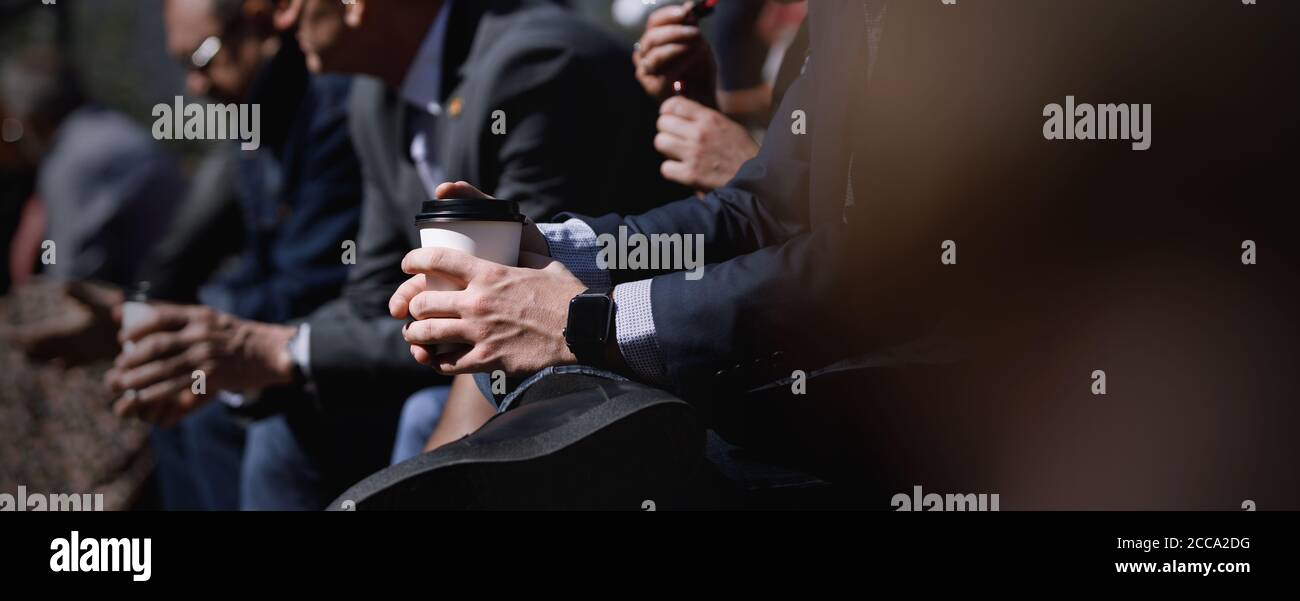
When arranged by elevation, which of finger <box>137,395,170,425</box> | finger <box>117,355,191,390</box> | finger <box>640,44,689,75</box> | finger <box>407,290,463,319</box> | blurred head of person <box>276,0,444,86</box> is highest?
blurred head of person <box>276,0,444,86</box>

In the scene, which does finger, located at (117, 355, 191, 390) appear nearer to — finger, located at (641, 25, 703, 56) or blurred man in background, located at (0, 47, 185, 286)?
blurred man in background, located at (0, 47, 185, 286)

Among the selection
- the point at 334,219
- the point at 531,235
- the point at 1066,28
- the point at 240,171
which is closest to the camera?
the point at 1066,28

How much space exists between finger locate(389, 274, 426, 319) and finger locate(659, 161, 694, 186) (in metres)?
0.84

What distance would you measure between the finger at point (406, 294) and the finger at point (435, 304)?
32mm

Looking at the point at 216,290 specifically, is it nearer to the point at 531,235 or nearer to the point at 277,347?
the point at 277,347

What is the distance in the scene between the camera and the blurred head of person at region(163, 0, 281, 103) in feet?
A: 16.1

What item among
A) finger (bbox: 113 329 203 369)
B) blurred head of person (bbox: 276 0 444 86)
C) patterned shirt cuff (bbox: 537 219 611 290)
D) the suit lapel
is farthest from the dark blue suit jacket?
the suit lapel

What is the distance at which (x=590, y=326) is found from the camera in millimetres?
2066

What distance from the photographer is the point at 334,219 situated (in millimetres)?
4262

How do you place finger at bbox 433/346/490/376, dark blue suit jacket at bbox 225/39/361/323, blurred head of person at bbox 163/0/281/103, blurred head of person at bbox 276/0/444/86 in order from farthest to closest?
1. blurred head of person at bbox 163/0/281/103
2. dark blue suit jacket at bbox 225/39/361/323
3. blurred head of person at bbox 276/0/444/86
4. finger at bbox 433/346/490/376

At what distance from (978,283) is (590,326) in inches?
24.0

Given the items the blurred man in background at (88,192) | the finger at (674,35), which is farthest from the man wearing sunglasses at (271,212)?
the finger at (674,35)
